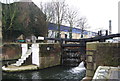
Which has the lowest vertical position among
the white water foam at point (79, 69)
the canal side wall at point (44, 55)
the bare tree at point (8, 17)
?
the white water foam at point (79, 69)

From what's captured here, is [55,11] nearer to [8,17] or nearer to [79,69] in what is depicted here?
[8,17]

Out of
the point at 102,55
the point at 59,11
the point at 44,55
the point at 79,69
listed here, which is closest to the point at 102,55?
the point at 102,55

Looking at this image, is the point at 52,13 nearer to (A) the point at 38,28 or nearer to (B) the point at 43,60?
(A) the point at 38,28

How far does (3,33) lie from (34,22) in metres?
5.37

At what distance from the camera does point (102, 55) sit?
567 centimetres

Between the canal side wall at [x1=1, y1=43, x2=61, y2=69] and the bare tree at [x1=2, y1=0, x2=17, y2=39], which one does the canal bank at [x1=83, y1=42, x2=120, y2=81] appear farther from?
the bare tree at [x1=2, y1=0, x2=17, y2=39]

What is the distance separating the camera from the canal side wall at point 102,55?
17.9 ft

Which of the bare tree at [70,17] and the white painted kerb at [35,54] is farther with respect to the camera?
the bare tree at [70,17]

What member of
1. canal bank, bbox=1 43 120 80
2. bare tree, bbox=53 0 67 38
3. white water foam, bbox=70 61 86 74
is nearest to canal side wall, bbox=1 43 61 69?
white water foam, bbox=70 61 86 74

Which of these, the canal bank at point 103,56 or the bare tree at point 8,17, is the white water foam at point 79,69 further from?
the bare tree at point 8,17

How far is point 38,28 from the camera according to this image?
23.6 metres

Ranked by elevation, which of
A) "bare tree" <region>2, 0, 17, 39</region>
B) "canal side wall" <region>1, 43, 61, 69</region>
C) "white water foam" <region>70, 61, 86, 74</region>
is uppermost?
"bare tree" <region>2, 0, 17, 39</region>

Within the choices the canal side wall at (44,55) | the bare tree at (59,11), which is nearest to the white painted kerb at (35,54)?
the canal side wall at (44,55)

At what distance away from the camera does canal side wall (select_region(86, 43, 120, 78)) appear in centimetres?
547
